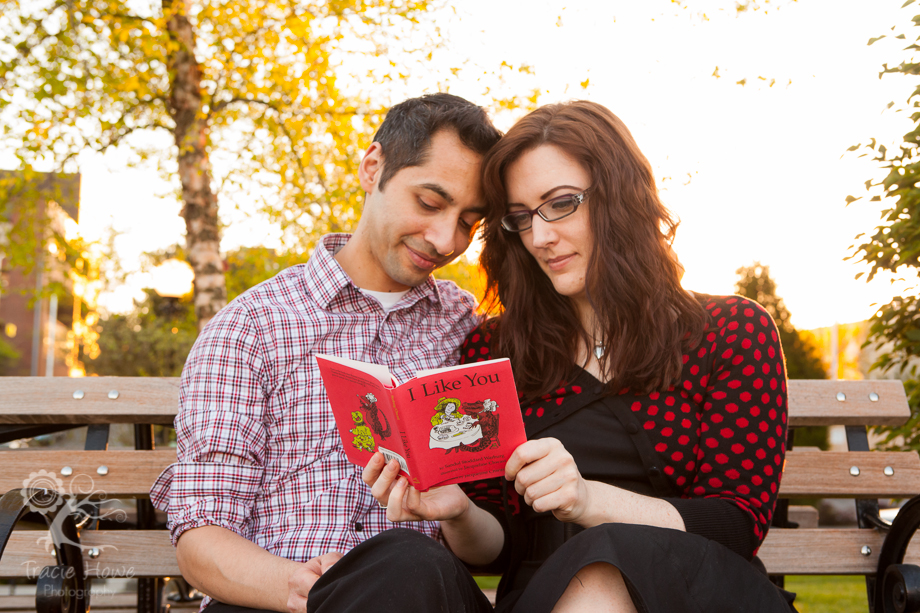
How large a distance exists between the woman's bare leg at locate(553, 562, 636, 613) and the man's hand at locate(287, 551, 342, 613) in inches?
25.0

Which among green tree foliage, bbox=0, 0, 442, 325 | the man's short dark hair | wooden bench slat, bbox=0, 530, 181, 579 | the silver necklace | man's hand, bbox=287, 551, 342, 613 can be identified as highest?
green tree foliage, bbox=0, 0, 442, 325

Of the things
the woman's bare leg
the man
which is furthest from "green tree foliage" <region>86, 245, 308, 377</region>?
the woman's bare leg

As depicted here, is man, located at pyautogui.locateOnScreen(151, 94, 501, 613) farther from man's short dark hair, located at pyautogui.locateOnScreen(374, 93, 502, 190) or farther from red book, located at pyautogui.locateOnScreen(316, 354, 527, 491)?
red book, located at pyautogui.locateOnScreen(316, 354, 527, 491)

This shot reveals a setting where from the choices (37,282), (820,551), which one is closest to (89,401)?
(820,551)

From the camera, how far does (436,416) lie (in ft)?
5.10

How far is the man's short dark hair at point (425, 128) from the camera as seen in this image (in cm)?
249

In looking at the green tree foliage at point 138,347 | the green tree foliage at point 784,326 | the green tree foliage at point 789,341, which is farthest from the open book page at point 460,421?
the green tree foliage at point 138,347

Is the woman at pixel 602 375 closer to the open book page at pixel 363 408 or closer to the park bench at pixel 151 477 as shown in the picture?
the open book page at pixel 363 408

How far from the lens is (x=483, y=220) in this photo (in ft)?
8.86

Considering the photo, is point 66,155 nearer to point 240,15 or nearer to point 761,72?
point 240,15

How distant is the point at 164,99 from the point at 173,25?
0.85 metres

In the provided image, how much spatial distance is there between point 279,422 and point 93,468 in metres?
0.84

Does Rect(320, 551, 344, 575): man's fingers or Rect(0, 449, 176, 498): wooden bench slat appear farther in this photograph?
Rect(0, 449, 176, 498): wooden bench slat

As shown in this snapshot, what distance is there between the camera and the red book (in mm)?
1529
